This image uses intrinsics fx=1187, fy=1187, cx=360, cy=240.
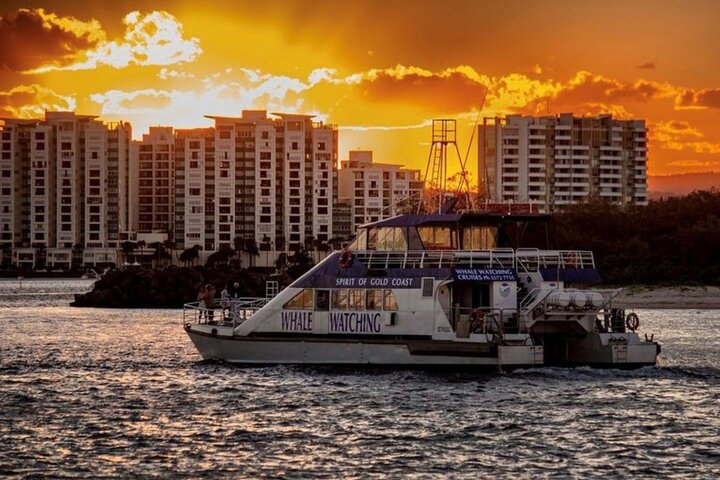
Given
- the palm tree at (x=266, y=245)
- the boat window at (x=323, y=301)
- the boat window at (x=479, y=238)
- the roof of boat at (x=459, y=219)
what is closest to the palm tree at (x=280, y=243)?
the palm tree at (x=266, y=245)

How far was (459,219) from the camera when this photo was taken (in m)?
32.8

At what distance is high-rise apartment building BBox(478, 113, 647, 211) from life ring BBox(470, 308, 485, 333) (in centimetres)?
15886

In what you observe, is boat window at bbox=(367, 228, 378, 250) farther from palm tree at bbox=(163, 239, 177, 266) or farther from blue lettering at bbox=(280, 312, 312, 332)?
palm tree at bbox=(163, 239, 177, 266)

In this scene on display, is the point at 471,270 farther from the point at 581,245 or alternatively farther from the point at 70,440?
the point at 581,245

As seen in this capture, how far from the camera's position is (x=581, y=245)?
4087 inches

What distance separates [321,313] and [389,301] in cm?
208

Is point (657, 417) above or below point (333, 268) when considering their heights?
below

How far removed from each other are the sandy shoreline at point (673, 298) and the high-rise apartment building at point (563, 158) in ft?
345

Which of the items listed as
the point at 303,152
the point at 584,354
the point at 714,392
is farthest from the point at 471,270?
the point at 303,152

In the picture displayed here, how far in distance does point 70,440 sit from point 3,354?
21.2m

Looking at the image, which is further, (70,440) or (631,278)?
(631,278)

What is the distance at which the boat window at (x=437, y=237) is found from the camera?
33.2 metres

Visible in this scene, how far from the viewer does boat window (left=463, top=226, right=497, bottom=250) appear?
109ft

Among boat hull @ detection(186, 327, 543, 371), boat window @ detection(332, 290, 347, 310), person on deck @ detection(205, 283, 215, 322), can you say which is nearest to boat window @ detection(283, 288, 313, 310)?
boat window @ detection(332, 290, 347, 310)
